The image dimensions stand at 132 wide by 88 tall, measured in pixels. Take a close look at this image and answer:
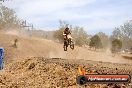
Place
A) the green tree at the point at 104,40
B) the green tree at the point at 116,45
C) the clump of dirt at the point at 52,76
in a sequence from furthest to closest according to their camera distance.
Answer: the green tree at the point at 104,40 < the green tree at the point at 116,45 < the clump of dirt at the point at 52,76

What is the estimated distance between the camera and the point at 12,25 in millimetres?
126438

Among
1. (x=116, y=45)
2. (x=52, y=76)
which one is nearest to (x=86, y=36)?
(x=116, y=45)

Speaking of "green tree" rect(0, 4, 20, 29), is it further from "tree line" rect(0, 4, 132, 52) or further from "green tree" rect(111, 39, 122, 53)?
"green tree" rect(111, 39, 122, 53)

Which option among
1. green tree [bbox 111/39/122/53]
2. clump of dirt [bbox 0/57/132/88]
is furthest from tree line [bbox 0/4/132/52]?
clump of dirt [bbox 0/57/132/88]

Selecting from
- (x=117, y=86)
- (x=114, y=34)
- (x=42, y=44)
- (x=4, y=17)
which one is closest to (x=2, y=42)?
(x=42, y=44)

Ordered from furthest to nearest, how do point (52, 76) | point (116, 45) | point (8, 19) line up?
1. point (8, 19)
2. point (116, 45)
3. point (52, 76)

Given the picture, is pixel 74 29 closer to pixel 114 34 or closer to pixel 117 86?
pixel 114 34

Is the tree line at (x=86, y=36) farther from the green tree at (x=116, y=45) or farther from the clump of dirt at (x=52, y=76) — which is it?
the clump of dirt at (x=52, y=76)

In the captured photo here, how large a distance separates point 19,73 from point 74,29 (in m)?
137

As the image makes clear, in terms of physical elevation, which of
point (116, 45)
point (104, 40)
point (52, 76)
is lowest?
point (52, 76)

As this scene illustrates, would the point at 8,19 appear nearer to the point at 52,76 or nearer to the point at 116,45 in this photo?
the point at 116,45

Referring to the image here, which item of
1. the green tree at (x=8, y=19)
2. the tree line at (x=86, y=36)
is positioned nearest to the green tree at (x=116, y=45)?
the tree line at (x=86, y=36)

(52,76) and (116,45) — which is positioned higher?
(116,45)

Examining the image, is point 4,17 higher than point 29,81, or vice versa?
point 4,17
